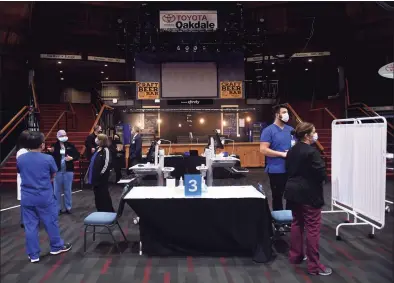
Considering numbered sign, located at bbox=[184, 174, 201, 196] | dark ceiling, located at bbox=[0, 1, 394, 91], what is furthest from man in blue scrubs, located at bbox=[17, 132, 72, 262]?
dark ceiling, located at bbox=[0, 1, 394, 91]

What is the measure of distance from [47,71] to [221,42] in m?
11.6

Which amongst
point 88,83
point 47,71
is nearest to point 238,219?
Answer: point 47,71

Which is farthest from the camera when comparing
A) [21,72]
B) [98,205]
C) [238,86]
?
[238,86]

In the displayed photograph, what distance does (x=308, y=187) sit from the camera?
3414 millimetres

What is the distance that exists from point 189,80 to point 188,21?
3145 mm

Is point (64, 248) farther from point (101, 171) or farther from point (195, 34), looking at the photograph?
point (195, 34)

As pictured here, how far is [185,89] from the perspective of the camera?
15.2 metres

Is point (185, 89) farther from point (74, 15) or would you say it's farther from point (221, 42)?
point (74, 15)

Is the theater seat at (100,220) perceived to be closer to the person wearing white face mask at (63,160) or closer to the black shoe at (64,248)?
the black shoe at (64,248)

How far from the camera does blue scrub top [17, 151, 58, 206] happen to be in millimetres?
3820

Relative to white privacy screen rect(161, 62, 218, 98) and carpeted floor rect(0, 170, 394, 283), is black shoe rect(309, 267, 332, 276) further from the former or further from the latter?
white privacy screen rect(161, 62, 218, 98)

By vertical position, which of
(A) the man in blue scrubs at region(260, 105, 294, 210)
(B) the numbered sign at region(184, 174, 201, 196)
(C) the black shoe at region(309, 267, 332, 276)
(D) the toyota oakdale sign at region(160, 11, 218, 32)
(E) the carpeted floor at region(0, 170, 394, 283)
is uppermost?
(D) the toyota oakdale sign at region(160, 11, 218, 32)

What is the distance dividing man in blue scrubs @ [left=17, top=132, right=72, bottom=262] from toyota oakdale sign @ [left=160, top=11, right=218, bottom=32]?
953 centimetres

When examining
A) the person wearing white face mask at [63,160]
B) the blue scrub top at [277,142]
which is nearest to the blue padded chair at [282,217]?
the blue scrub top at [277,142]
